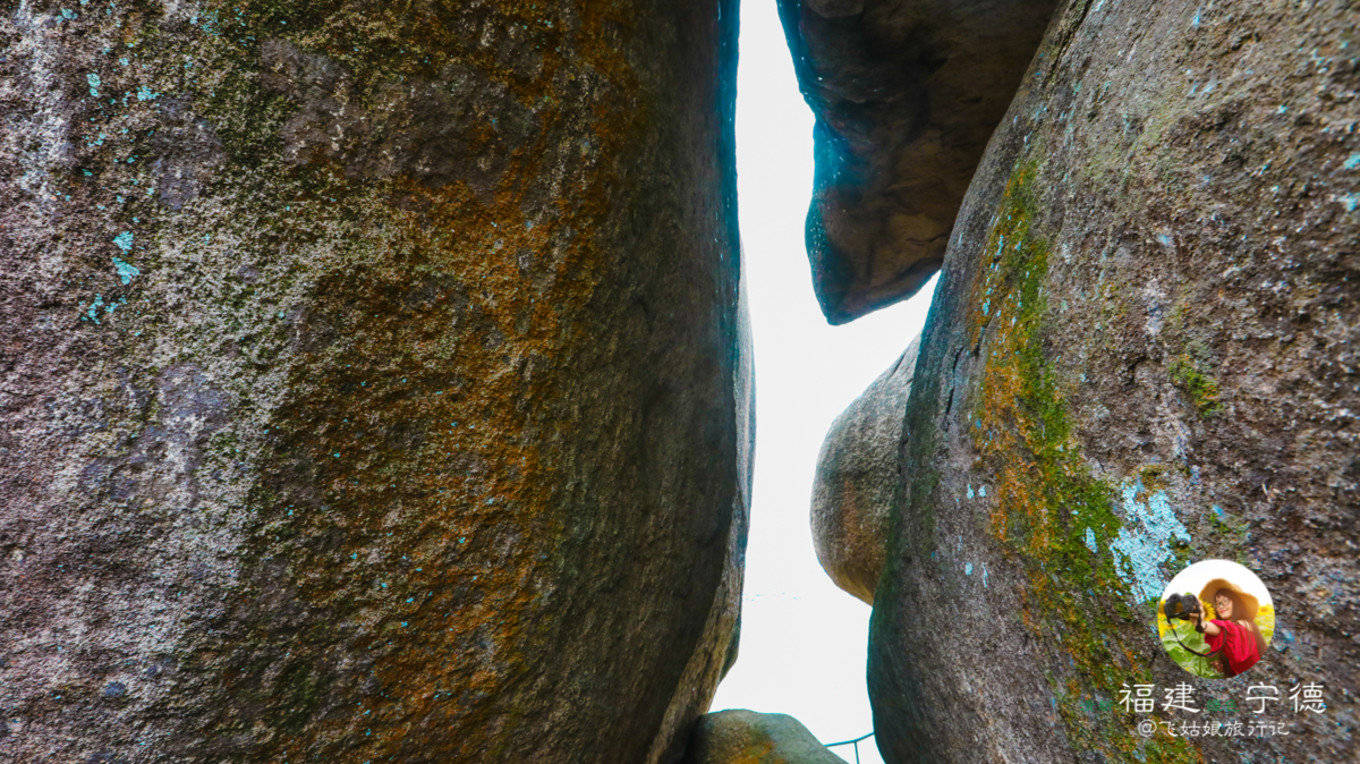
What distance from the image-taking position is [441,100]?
131 centimetres

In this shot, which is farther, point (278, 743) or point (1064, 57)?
point (1064, 57)

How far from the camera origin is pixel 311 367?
1.22m

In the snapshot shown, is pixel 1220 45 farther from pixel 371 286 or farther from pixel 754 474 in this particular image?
pixel 754 474

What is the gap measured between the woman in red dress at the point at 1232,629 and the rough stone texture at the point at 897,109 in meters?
2.96

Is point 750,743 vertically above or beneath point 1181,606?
beneath

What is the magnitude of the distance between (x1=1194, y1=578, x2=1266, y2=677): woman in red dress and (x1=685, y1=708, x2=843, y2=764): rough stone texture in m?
3.14

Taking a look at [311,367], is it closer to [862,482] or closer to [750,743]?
[750,743]

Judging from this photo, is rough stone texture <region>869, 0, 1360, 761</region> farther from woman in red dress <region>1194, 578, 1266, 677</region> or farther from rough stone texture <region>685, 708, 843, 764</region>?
rough stone texture <region>685, 708, 843, 764</region>

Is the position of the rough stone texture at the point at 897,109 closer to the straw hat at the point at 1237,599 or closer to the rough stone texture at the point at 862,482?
the rough stone texture at the point at 862,482

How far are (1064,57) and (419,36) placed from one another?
174cm

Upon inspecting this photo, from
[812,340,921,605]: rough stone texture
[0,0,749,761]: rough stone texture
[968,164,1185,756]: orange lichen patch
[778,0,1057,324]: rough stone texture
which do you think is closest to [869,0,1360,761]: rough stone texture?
[968,164,1185,756]: orange lichen patch

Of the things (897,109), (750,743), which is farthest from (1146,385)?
(750,743)

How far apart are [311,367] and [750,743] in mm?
3651

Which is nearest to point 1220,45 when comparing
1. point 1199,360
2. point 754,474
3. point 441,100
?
point 1199,360
